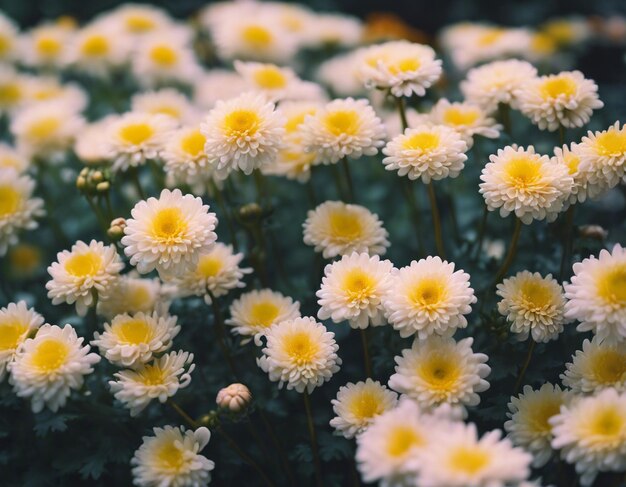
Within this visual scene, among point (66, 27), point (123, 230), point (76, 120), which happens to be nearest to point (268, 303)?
point (123, 230)

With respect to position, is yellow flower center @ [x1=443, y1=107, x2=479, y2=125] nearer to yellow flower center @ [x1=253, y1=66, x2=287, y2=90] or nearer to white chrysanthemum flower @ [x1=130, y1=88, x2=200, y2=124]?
yellow flower center @ [x1=253, y1=66, x2=287, y2=90]

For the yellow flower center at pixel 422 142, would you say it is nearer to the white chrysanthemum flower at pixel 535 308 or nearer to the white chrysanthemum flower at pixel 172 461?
the white chrysanthemum flower at pixel 535 308

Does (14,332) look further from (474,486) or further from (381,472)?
(474,486)

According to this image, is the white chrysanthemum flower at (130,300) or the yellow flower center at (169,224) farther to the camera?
the white chrysanthemum flower at (130,300)

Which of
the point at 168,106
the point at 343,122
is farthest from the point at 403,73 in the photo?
the point at 168,106

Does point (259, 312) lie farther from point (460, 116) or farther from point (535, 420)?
point (460, 116)

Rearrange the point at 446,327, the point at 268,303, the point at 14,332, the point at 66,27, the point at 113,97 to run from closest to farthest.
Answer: the point at 446,327, the point at 14,332, the point at 268,303, the point at 113,97, the point at 66,27

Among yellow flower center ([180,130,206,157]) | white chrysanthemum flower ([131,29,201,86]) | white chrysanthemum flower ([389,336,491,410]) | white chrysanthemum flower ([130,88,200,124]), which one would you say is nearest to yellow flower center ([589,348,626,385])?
white chrysanthemum flower ([389,336,491,410])

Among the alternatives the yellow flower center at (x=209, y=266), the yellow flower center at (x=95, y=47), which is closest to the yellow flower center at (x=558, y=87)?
the yellow flower center at (x=209, y=266)
